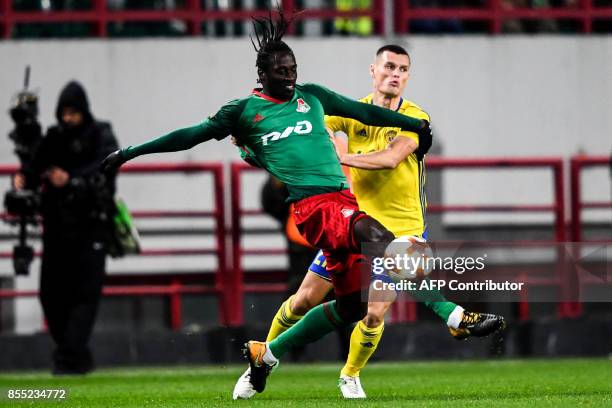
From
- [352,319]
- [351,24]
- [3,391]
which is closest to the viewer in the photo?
[352,319]

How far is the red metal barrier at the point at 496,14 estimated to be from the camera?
16719 mm

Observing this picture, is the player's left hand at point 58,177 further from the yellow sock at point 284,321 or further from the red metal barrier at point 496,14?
the red metal barrier at point 496,14

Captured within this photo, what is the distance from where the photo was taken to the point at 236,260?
15453 millimetres

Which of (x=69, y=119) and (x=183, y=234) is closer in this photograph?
(x=69, y=119)

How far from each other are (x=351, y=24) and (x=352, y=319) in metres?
8.65

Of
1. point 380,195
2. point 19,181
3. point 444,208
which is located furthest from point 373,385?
point 444,208

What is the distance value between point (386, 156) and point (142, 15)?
740 cm

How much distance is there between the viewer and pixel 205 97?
16.8 m

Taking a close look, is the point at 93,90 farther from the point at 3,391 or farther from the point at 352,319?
the point at 352,319

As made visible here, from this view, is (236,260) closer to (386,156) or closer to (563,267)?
(563,267)

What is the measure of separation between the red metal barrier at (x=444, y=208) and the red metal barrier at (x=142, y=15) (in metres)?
2.05

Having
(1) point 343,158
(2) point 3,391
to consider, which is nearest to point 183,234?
(2) point 3,391

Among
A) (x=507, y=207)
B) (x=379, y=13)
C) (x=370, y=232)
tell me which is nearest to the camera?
(x=370, y=232)

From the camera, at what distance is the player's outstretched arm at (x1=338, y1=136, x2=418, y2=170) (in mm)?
9766
